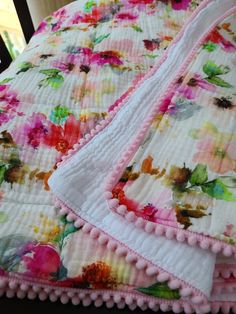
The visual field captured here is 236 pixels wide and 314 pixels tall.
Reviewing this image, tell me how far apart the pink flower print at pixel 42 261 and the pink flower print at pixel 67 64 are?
0.61 metres

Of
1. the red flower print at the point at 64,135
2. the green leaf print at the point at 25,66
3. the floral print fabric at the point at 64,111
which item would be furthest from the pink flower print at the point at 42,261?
the green leaf print at the point at 25,66

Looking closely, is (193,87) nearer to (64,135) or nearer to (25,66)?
(64,135)

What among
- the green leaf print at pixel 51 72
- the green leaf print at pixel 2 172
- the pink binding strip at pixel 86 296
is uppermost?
the green leaf print at pixel 51 72

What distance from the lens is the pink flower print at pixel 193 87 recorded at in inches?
32.8

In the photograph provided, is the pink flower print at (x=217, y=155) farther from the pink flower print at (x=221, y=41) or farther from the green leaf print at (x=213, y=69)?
the pink flower print at (x=221, y=41)

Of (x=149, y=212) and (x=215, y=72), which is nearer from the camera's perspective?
(x=149, y=212)

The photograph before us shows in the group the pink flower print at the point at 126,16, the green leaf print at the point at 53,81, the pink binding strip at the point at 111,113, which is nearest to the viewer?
the pink binding strip at the point at 111,113

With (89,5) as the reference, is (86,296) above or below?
below

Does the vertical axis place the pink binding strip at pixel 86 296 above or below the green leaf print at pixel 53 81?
below

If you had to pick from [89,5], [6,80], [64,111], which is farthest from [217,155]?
[89,5]

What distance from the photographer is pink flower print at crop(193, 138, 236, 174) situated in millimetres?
667

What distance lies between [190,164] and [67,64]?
61 centimetres

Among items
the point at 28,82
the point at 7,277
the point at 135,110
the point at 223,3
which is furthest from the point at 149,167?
the point at 223,3

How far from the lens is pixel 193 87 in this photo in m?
0.85
